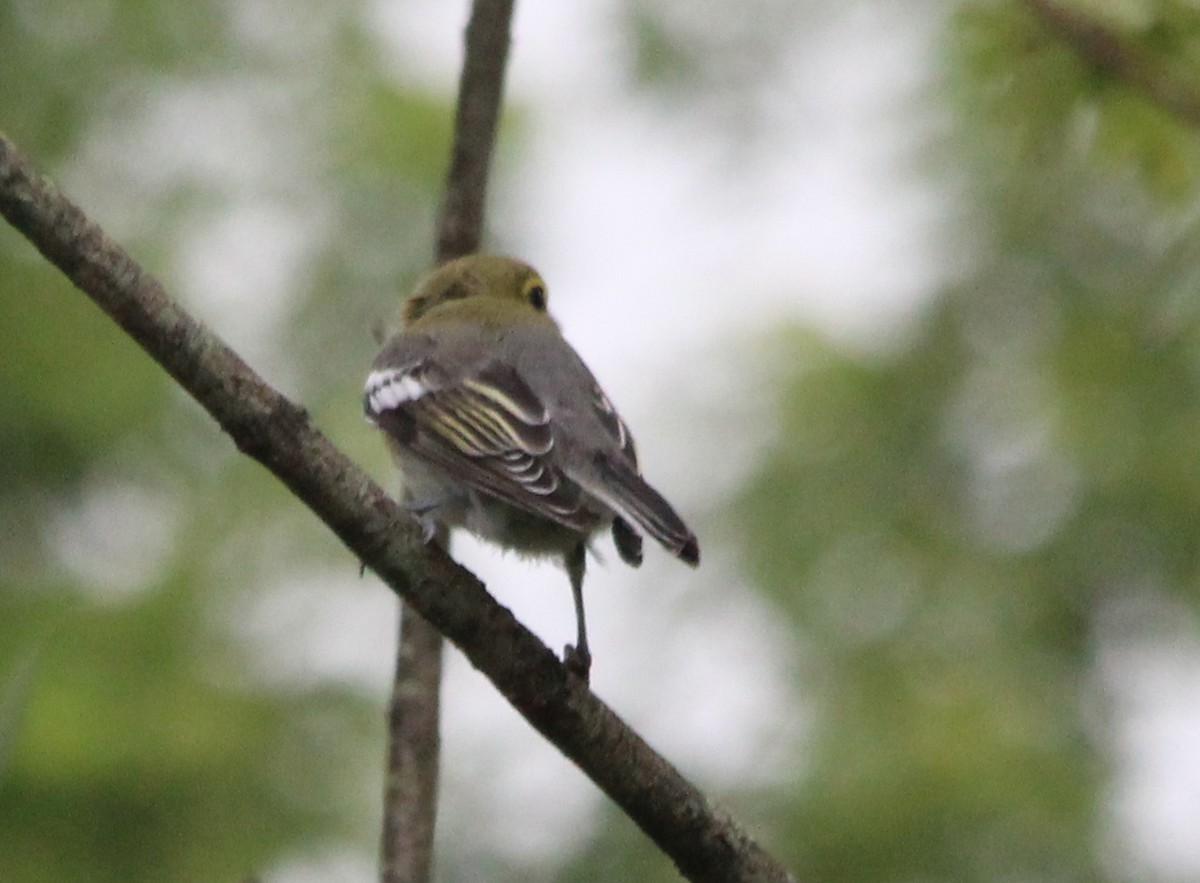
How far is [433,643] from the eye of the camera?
5082 mm

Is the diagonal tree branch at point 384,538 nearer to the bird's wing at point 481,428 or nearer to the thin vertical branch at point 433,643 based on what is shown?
the thin vertical branch at point 433,643

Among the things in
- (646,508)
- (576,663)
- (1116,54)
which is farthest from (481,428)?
(1116,54)

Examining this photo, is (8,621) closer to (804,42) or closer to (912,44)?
(912,44)

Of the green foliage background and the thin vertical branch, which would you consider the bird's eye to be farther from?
the green foliage background

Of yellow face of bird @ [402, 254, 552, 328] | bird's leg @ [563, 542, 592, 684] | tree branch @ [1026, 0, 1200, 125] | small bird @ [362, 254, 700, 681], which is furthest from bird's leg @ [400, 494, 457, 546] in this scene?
tree branch @ [1026, 0, 1200, 125]

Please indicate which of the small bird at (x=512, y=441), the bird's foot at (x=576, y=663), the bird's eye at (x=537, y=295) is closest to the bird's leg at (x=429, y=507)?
the small bird at (x=512, y=441)

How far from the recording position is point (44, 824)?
21.4 feet

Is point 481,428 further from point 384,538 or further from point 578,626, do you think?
point 384,538

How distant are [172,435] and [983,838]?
14.5ft

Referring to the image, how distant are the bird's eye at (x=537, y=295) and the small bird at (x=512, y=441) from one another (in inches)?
16.0

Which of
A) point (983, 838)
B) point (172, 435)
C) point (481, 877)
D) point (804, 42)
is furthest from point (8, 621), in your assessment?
point (804, 42)

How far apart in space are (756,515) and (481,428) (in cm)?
443

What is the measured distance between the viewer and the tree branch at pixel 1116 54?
4.41m

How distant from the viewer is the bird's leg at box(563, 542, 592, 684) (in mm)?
3941
